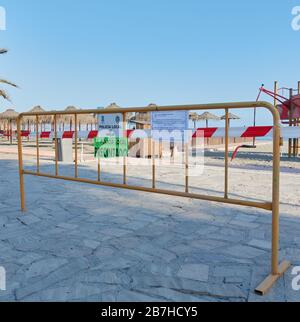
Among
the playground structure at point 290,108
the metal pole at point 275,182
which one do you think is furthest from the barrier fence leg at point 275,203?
the playground structure at point 290,108

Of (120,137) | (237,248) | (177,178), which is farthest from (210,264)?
(177,178)

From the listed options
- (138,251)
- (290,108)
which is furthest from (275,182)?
(290,108)

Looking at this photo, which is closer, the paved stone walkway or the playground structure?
the paved stone walkway

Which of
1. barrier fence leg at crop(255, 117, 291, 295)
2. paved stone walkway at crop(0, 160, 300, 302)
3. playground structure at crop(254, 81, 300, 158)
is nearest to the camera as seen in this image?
paved stone walkway at crop(0, 160, 300, 302)

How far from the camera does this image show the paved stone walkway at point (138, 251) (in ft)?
7.52

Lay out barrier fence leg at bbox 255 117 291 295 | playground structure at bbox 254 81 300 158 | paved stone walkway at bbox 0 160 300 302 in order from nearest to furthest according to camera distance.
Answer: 1. paved stone walkway at bbox 0 160 300 302
2. barrier fence leg at bbox 255 117 291 295
3. playground structure at bbox 254 81 300 158

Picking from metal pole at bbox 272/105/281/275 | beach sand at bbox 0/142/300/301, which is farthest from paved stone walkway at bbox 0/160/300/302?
metal pole at bbox 272/105/281/275

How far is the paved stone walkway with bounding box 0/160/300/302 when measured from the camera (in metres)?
2.29

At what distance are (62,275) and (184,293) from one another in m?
1.00

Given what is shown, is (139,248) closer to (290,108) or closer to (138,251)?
(138,251)

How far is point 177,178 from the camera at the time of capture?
7.59m

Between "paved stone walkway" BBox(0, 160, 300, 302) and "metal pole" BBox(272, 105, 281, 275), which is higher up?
"metal pole" BBox(272, 105, 281, 275)

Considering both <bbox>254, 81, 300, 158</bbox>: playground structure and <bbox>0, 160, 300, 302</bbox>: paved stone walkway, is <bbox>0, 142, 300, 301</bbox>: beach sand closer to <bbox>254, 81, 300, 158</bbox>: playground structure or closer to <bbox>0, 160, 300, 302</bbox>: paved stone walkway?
<bbox>0, 160, 300, 302</bbox>: paved stone walkway
